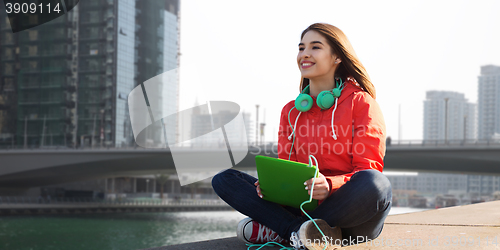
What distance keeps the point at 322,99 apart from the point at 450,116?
7232 centimetres

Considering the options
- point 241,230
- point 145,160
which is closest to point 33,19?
point 145,160

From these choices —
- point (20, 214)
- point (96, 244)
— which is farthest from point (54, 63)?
point (96, 244)

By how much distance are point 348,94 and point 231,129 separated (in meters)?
16.3

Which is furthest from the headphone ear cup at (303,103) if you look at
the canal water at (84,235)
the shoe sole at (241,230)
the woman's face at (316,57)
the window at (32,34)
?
the window at (32,34)

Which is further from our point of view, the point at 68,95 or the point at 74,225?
the point at 68,95

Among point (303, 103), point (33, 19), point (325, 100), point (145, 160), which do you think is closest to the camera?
point (325, 100)

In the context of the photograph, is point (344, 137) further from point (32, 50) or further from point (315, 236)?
point (32, 50)

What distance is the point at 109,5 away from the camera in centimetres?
5075

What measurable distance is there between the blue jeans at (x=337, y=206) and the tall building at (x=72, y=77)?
44.5m

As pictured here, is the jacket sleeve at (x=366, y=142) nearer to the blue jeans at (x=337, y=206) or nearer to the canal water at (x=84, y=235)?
the blue jeans at (x=337, y=206)

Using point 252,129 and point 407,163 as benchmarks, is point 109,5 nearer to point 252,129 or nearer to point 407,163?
point 252,129

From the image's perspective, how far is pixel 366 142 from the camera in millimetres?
2088

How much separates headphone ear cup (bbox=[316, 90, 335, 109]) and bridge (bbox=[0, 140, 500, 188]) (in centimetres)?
2285

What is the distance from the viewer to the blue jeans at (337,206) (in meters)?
1.95
